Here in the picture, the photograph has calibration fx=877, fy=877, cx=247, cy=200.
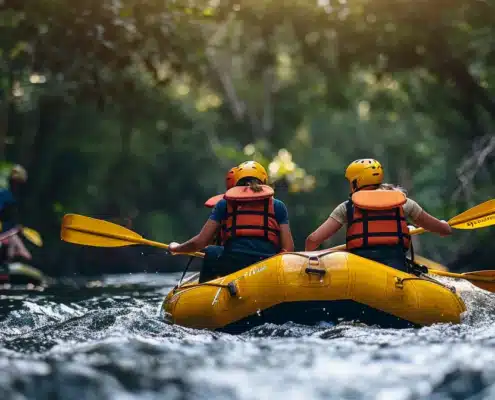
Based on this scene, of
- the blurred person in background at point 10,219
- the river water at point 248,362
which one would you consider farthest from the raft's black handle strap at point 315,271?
the blurred person in background at point 10,219

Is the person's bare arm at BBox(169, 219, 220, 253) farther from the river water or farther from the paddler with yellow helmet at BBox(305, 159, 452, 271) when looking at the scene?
the river water

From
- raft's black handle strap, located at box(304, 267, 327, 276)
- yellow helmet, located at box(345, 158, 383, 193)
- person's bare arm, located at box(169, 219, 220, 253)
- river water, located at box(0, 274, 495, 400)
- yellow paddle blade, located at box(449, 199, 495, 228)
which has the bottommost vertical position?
river water, located at box(0, 274, 495, 400)

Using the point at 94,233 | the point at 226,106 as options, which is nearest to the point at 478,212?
the point at 94,233

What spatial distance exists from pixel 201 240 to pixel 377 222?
1298 mm

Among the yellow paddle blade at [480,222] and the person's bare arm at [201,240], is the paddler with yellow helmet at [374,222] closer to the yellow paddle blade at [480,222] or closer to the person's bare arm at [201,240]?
the person's bare arm at [201,240]

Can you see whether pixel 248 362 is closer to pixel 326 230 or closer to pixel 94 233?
pixel 326 230

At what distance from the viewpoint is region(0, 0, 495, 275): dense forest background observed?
9.09 metres

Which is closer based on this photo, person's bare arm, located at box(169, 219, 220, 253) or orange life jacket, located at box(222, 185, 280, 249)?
orange life jacket, located at box(222, 185, 280, 249)

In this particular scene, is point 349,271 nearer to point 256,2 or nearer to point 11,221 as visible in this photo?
point 11,221

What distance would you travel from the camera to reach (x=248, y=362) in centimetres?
394

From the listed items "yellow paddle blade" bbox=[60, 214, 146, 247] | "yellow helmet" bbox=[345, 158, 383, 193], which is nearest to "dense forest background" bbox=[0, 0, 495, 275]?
"yellow paddle blade" bbox=[60, 214, 146, 247]

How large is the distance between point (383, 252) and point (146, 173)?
24.4 meters

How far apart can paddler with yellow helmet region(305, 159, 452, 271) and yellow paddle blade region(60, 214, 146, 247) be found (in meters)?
1.75

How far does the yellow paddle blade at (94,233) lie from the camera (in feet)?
23.1
